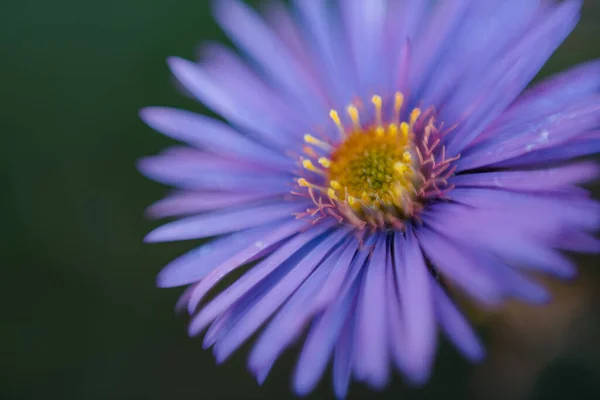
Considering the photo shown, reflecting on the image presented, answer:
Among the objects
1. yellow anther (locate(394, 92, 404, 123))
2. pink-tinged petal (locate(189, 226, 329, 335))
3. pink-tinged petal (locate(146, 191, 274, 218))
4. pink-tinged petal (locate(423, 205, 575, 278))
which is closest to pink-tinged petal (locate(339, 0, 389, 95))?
yellow anther (locate(394, 92, 404, 123))

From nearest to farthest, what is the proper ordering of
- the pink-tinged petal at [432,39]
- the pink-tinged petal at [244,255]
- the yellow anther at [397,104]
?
the pink-tinged petal at [244,255] → the pink-tinged petal at [432,39] → the yellow anther at [397,104]

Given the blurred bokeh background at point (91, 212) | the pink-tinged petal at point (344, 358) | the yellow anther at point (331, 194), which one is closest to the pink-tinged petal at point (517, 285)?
the pink-tinged petal at point (344, 358)

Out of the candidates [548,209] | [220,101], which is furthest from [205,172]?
[548,209]

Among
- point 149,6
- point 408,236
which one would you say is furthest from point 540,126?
point 149,6

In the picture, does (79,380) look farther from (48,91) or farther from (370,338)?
(370,338)

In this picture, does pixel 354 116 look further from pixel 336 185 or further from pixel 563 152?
pixel 563 152

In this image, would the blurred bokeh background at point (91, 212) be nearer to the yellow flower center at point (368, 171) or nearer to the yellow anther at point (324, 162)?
the yellow flower center at point (368, 171)
